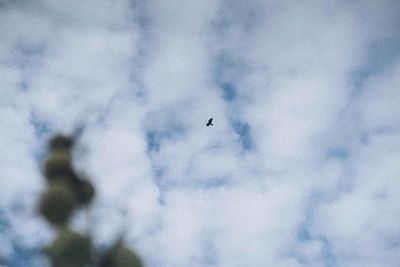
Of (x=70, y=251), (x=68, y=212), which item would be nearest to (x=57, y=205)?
(x=68, y=212)

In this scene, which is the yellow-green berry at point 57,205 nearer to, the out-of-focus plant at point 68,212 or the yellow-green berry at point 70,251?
the out-of-focus plant at point 68,212

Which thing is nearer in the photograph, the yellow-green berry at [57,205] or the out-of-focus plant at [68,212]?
the out-of-focus plant at [68,212]

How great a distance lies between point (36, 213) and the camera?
1109 cm

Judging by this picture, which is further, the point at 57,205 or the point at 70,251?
the point at 57,205

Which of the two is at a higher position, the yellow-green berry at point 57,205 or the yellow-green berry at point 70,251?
the yellow-green berry at point 57,205

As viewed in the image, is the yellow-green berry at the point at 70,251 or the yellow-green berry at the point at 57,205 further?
the yellow-green berry at the point at 57,205

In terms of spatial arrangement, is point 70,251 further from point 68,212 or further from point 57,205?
point 57,205

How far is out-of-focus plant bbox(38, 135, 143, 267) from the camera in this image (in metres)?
9.96

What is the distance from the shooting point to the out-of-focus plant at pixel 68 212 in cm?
996

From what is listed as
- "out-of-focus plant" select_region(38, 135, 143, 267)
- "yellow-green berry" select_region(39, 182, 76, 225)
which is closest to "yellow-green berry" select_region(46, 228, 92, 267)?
"out-of-focus plant" select_region(38, 135, 143, 267)

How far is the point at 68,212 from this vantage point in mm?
10773

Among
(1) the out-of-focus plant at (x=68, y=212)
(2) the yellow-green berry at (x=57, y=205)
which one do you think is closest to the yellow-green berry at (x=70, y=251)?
(1) the out-of-focus plant at (x=68, y=212)

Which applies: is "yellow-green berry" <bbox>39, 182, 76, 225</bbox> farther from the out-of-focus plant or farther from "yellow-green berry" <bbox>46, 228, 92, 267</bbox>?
"yellow-green berry" <bbox>46, 228, 92, 267</bbox>

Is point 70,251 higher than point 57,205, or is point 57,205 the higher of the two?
point 57,205
